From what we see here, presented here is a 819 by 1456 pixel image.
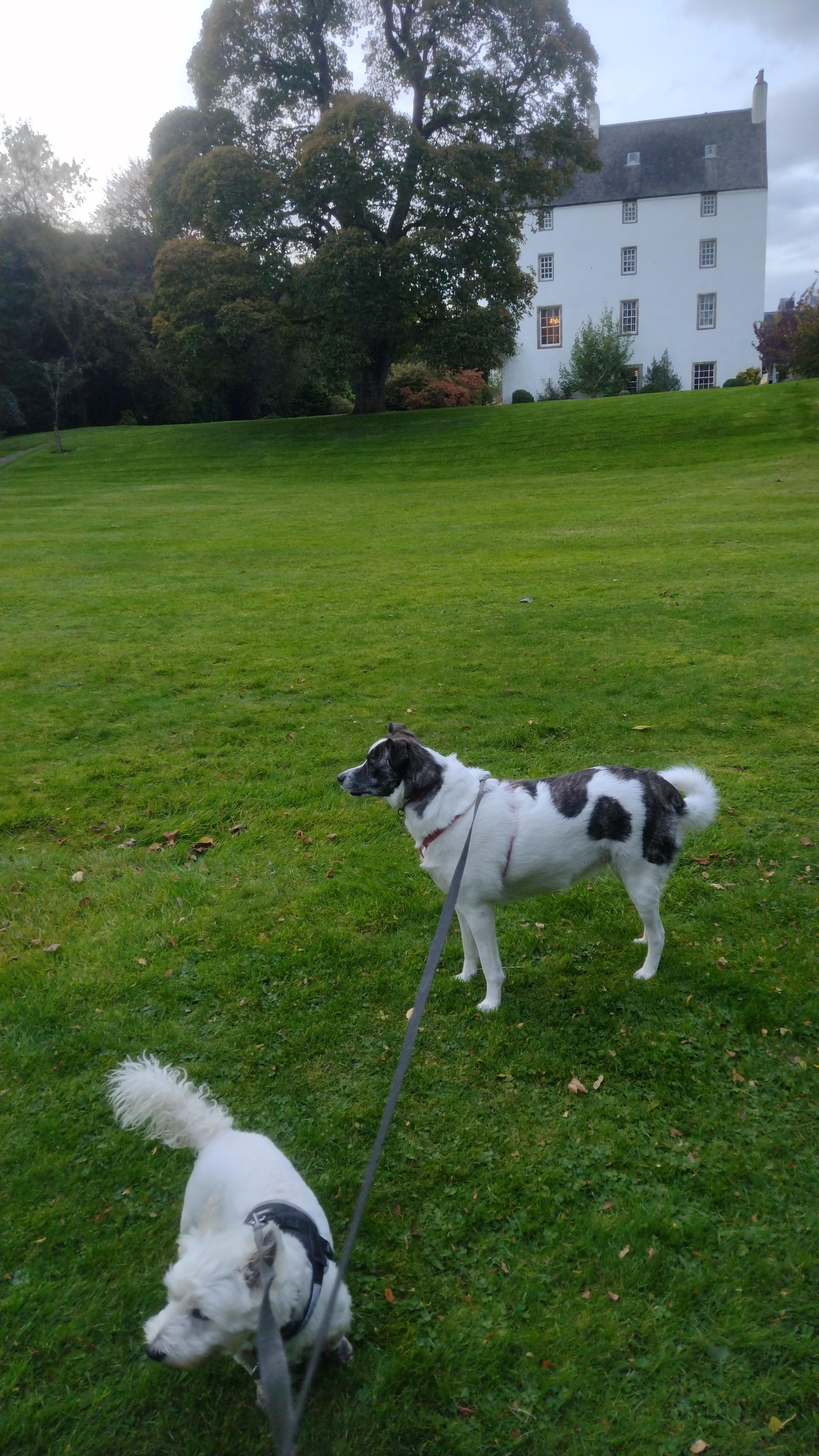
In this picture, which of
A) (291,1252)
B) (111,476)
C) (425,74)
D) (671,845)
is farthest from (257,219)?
(291,1252)

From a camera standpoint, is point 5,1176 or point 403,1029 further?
point 403,1029

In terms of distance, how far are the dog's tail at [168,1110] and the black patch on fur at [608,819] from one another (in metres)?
2.30

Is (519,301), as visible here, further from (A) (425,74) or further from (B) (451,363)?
(A) (425,74)

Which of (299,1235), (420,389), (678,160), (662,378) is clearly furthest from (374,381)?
(299,1235)

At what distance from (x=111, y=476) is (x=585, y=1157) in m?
29.6

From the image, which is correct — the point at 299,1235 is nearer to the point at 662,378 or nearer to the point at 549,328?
the point at 662,378

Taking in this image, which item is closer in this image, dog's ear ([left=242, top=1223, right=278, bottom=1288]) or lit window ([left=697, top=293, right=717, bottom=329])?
dog's ear ([left=242, top=1223, right=278, bottom=1288])

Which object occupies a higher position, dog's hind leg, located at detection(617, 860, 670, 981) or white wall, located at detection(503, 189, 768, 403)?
white wall, located at detection(503, 189, 768, 403)

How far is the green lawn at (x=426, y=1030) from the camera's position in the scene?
284cm

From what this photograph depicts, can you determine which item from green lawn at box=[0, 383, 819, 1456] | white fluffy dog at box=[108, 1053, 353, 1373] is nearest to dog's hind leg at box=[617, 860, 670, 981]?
green lawn at box=[0, 383, 819, 1456]

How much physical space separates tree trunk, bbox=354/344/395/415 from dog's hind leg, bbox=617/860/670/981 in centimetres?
3302

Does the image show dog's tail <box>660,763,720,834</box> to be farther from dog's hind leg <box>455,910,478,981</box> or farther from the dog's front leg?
dog's hind leg <box>455,910,478,981</box>

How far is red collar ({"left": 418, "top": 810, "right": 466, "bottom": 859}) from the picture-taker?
443 cm

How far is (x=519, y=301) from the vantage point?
105 feet
